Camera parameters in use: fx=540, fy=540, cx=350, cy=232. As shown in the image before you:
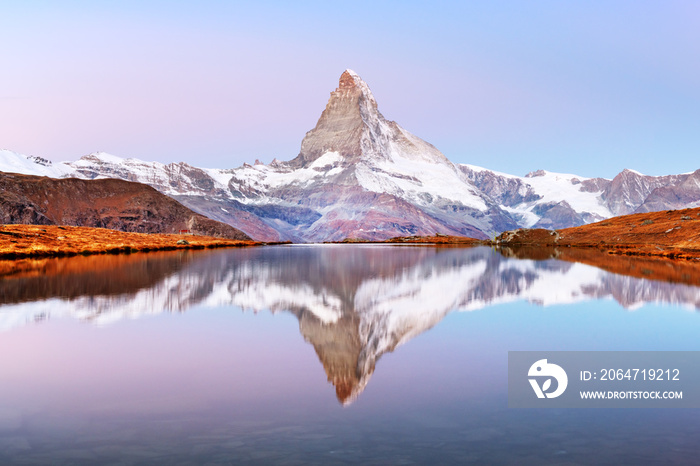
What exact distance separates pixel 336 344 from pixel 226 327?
557 centimetres

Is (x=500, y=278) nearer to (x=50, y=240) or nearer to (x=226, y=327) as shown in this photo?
(x=226, y=327)

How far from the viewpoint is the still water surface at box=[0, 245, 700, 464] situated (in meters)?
9.34

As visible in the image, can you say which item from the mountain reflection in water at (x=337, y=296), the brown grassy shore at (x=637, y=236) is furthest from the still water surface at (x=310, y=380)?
the brown grassy shore at (x=637, y=236)

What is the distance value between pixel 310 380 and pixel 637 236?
435 feet

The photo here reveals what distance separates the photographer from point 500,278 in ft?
144

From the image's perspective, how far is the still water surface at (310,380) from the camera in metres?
9.34

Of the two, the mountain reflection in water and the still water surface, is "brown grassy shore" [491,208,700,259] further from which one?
the still water surface

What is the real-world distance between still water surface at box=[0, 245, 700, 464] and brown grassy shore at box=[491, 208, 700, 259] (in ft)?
197

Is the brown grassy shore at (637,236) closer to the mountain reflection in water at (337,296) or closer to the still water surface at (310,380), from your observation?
the mountain reflection in water at (337,296)

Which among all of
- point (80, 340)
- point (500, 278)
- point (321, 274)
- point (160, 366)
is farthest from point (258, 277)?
point (160, 366)

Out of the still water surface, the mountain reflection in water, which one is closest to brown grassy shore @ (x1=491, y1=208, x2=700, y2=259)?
the mountain reflection in water

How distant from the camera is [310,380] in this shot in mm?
13344

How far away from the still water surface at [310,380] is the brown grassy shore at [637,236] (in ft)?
197

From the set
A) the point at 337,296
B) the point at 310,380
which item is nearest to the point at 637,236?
the point at 337,296
